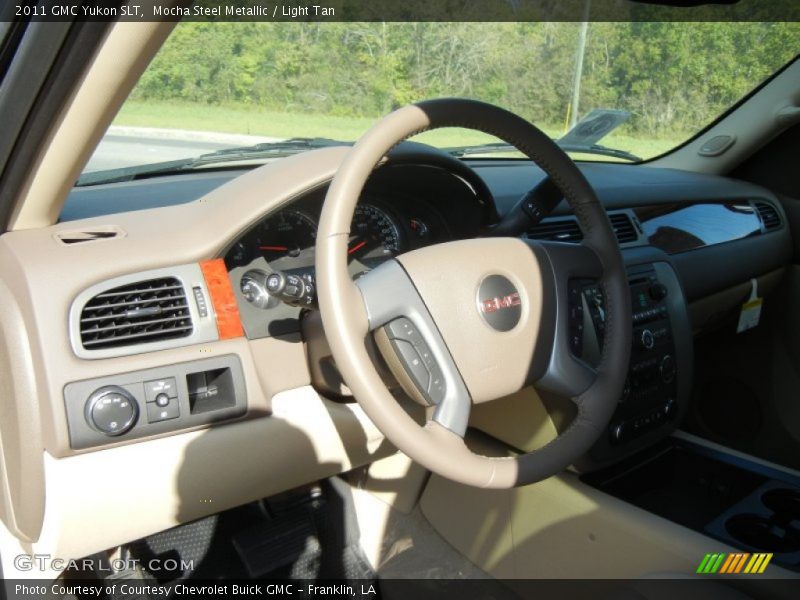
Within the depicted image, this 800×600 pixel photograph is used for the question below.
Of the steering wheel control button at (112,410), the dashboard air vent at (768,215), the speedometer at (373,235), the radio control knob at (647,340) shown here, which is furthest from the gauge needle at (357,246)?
the dashboard air vent at (768,215)

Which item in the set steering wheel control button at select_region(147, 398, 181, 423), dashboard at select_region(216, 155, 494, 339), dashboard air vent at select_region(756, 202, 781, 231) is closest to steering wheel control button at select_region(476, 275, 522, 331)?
dashboard at select_region(216, 155, 494, 339)

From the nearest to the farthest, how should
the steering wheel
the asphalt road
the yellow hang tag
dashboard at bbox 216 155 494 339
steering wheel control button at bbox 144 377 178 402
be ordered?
the steering wheel → steering wheel control button at bbox 144 377 178 402 → dashboard at bbox 216 155 494 339 → the asphalt road → the yellow hang tag

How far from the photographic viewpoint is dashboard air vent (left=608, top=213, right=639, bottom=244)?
258 centimetres

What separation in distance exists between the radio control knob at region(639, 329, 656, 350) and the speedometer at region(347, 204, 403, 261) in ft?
2.58

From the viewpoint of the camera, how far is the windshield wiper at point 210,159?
2.08 m

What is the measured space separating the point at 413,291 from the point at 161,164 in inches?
41.5

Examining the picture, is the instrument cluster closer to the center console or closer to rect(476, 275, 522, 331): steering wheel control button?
rect(476, 275, 522, 331): steering wheel control button

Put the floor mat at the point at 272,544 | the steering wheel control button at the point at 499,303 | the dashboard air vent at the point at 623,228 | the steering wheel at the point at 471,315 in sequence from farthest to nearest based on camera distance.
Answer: the dashboard air vent at the point at 623,228
the floor mat at the point at 272,544
the steering wheel control button at the point at 499,303
the steering wheel at the point at 471,315

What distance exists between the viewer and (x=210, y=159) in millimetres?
2234

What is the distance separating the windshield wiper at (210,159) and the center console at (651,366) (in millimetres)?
1009

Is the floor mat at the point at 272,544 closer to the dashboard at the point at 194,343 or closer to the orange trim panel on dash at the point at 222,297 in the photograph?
the dashboard at the point at 194,343

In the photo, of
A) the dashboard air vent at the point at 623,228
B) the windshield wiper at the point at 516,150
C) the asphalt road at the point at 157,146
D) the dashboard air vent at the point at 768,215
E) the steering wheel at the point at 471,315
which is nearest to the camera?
the steering wheel at the point at 471,315

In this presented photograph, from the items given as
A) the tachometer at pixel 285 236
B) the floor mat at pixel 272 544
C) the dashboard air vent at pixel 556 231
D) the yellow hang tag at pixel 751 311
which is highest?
the tachometer at pixel 285 236

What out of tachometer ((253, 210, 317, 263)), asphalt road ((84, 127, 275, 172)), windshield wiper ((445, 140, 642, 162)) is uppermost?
asphalt road ((84, 127, 275, 172))
